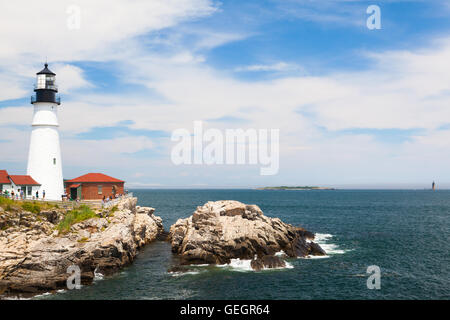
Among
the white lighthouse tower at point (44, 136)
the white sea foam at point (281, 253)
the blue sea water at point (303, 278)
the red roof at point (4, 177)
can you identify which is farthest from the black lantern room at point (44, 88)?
the white sea foam at point (281, 253)

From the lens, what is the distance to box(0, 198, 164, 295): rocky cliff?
26391mm

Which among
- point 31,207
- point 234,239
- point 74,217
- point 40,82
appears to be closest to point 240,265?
point 234,239

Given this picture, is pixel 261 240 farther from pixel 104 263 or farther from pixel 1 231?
pixel 1 231

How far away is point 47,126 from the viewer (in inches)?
1795

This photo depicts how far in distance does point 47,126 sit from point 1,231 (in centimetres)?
1910

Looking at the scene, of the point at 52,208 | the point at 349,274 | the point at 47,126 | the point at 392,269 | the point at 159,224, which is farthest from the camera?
the point at 159,224

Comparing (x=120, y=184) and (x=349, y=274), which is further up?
(x=120, y=184)

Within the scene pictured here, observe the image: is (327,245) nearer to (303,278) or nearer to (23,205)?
(303,278)

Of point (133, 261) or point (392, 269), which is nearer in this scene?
point (392, 269)

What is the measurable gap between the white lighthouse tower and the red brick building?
531cm

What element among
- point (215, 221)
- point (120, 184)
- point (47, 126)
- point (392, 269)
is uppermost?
point (47, 126)

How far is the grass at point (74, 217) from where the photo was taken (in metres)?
34.4
